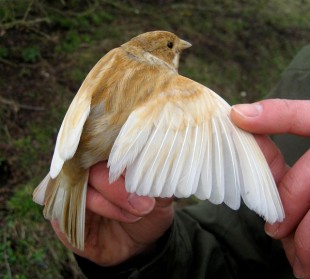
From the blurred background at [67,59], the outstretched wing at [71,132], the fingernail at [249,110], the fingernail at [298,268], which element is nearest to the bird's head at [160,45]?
the outstretched wing at [71,132]

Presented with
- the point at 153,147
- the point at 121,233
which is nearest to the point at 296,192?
the point at 153,147

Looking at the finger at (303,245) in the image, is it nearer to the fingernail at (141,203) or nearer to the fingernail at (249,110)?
the fingernail at (249,110)

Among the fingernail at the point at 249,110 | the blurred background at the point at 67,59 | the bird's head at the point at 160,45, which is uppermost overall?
the fingernail at the point at 249,110

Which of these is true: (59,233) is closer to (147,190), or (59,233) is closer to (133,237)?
(133,237)

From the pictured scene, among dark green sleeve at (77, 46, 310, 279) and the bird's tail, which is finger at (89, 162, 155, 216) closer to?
the bird's tail

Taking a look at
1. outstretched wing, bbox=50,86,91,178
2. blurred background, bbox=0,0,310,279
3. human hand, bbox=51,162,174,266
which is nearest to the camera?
outstretched wing, bbox=50,86,91,178

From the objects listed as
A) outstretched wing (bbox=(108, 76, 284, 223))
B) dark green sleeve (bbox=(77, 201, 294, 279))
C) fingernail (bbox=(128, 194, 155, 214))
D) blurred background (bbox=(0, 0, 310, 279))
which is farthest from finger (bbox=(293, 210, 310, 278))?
blurred background (bbox=(0, 0, 310, 279))
